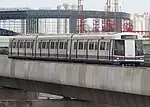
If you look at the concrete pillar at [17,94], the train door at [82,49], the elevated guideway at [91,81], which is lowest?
the concrete pillar at [17,94]

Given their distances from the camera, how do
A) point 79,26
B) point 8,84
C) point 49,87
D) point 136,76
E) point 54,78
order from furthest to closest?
point 79,26, point 8,84, point 49,87, point 54,78, point 136,76

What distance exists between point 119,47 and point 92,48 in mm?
2092

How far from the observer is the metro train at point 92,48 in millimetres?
27734

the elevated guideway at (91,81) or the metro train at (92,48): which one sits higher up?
the metro train at (92,48)

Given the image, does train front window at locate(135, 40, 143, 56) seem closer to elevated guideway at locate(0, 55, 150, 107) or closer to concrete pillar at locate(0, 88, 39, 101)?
elevated guideway at locate(0, 55, 150, 107)

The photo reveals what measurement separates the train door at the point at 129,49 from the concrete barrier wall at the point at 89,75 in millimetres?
6169

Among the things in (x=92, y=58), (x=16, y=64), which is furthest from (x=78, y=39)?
(x=16, y=64)

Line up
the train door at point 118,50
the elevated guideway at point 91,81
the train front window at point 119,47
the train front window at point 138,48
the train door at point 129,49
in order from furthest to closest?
the train front window at point 138,48
the train door at point 129,49
the train front window at point 119,47
the train door at point 118,50
the elevated guideway at point 91,81

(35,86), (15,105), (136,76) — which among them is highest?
(136,76)

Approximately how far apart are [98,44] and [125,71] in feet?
35.9

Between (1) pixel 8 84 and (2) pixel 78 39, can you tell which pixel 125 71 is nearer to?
(2) pixel 78 39

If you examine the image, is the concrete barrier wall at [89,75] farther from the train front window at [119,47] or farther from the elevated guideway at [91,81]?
the train front window at [119,47]

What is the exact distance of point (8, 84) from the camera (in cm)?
3319

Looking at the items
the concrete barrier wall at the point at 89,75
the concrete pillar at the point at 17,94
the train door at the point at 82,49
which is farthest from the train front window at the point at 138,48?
the concrete pillar at the point at 17,94
